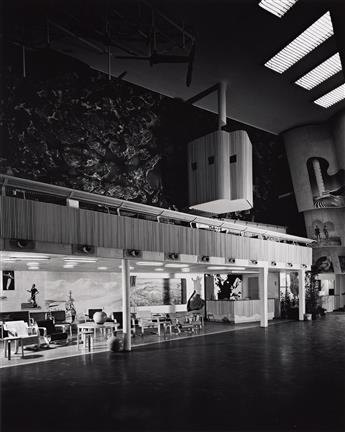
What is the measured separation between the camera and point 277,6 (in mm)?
14961

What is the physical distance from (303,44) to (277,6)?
304 cm

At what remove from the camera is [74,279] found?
62.4ft

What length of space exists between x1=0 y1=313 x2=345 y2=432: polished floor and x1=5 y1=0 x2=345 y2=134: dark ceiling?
9745 millimetres

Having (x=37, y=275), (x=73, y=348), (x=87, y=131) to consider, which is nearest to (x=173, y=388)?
(x=73, y=348)

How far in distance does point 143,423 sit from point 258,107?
20.6m

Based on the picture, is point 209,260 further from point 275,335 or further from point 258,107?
point 258,107

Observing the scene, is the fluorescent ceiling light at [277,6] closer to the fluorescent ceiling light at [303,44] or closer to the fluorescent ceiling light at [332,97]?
the fluorescent ceiling light at [303,44]

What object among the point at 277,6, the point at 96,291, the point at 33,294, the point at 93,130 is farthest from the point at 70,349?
the point at 277,6

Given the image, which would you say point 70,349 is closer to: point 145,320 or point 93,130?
point 145,320

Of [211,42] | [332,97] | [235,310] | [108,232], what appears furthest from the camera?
[332,97]

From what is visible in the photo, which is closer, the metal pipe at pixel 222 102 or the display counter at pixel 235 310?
the metal pipe at pixel 222 102

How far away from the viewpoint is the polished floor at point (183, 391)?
18.4ft

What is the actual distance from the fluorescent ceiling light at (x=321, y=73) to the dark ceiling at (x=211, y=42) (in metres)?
0.45

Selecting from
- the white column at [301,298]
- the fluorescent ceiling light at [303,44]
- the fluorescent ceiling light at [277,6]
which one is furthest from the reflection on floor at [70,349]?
the fluorescent ceiling light at [277,6]
